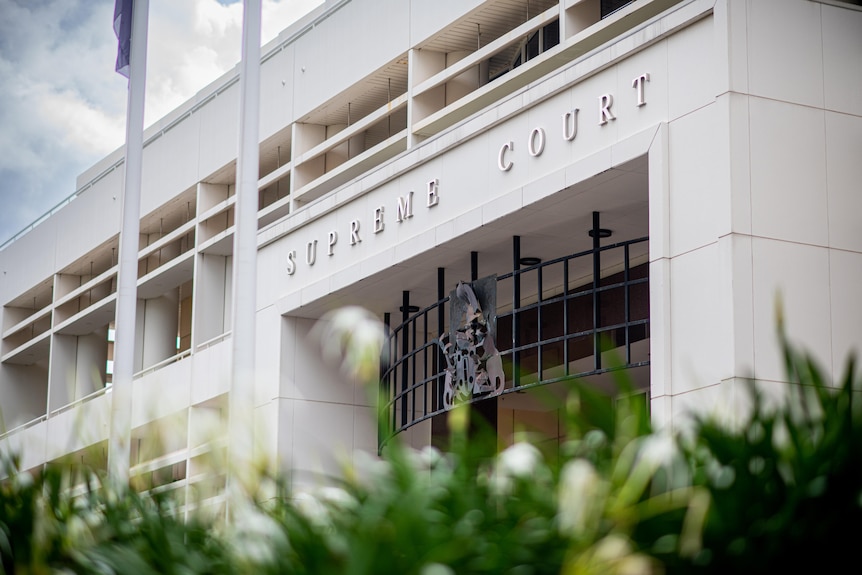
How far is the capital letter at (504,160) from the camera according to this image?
61.0 ft

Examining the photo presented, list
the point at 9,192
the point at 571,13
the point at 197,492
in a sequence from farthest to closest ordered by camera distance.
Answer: the point at 9,192
the point at 571,13
the point at 197,492

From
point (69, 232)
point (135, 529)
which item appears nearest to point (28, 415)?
point (69, 232)

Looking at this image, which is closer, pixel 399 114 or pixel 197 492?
pixel 197 492

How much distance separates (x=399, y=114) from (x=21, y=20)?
87.3 m

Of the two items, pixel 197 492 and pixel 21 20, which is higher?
pixel 21 20

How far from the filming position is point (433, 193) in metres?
20.3

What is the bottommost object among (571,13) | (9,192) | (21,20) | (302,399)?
(302,399)

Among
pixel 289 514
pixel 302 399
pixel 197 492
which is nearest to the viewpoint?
pixel 289 514

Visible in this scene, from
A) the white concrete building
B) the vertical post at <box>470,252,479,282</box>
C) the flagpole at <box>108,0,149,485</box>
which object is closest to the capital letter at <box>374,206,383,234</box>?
the white concrete building

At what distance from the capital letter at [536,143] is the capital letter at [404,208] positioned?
10.4ft

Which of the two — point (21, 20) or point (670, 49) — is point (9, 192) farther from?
point (670, 49)

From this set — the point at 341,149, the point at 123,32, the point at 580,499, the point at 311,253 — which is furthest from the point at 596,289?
the point at 580,499

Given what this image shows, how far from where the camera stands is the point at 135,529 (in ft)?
19.2

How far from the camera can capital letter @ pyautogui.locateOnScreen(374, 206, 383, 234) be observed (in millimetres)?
21609
